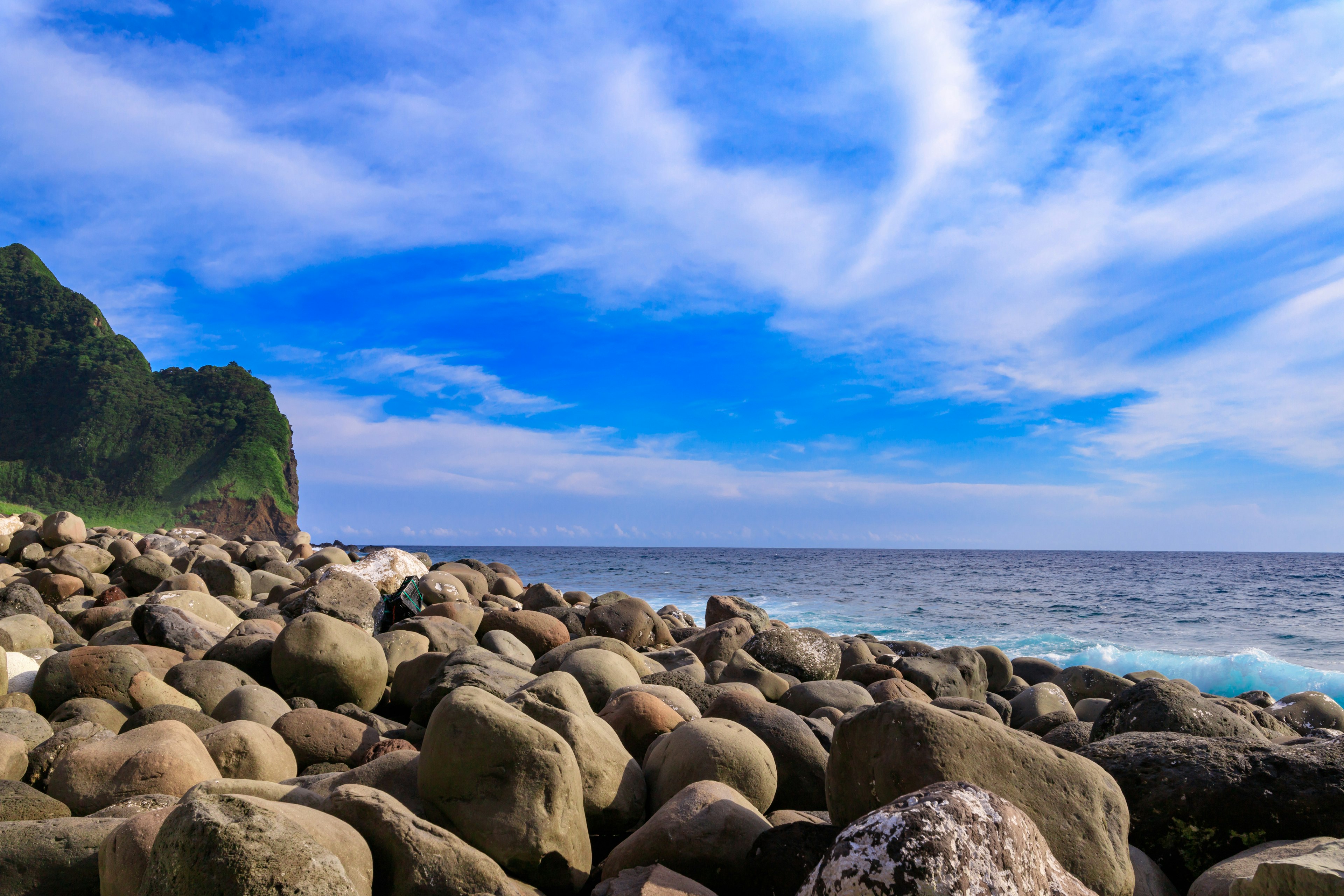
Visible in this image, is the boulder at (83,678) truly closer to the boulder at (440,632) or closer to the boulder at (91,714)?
the boulder at (91,714)

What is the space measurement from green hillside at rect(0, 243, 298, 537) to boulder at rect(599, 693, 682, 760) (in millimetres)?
62678

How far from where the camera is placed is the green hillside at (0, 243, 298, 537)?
190 ft

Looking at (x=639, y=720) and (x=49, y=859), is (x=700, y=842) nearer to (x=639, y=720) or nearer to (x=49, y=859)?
(x=639, y=720)

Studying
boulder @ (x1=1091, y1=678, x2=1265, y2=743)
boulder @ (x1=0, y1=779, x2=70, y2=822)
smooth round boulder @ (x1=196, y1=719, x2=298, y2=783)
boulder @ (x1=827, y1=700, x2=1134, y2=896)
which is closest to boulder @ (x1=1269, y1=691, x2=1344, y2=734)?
boulder @ (x1=1091, y1=678, x2=1265, y2=743)

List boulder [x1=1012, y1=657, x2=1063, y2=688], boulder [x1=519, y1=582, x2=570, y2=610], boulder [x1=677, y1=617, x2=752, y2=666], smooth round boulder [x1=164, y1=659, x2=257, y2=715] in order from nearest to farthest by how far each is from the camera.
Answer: smooth round boulder [x1=164, y1=659, x2=257, y2=715] < boulder [x1=677, y1=617, x2=752, y2=666] < boulder [x1=1012, y1=657, x2=1063, y2=688] < boulder [x1=519, y1=582, x2=570, y2=610]

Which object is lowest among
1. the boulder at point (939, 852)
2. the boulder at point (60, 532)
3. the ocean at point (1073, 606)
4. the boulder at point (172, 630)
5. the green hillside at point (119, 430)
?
the ocean at point (1073, 606)

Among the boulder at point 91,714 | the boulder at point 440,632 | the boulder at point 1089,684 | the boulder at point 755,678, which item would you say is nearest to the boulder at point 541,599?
the boulder at point 440,632

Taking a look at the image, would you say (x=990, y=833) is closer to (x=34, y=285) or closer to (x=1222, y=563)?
(x=1222, y=563)

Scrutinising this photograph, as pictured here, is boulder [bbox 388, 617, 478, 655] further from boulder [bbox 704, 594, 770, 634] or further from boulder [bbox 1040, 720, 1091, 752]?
boulder [bbox 704, 594, 770, 634]

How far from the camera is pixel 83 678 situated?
494 centimetres

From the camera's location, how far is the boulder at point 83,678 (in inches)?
194

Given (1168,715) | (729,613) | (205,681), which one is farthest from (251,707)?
(729,613)

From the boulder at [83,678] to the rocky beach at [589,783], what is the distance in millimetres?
18

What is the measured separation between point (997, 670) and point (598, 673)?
21.0ft
